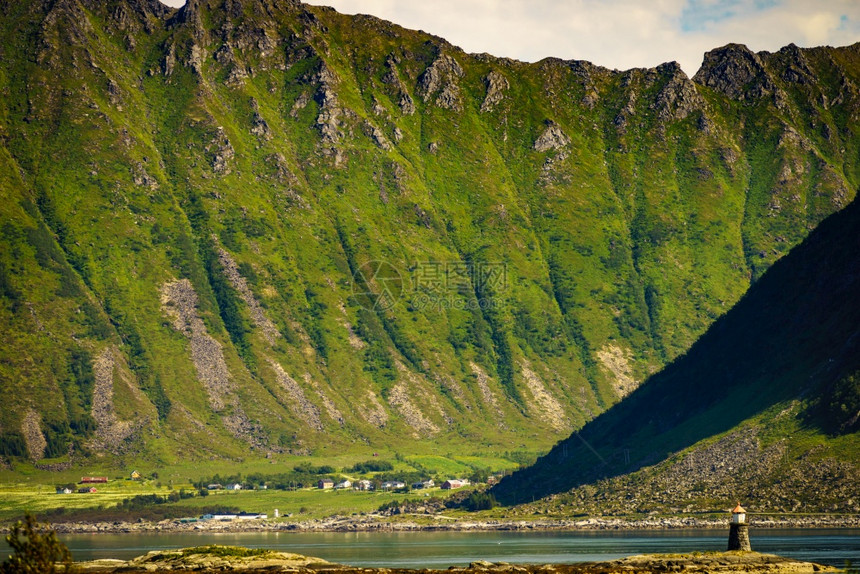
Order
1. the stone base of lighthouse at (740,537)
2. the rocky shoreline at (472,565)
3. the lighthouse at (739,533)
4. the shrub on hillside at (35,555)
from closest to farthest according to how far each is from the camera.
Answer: the shrub on hillside at (35,555) → the rocky shoreline at (472,565) → the lighthouse at (739,533) → the stone base of lighthouse at (740,537)

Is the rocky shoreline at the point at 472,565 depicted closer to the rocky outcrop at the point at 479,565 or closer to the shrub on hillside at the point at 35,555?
the rocky outcrop at the point at 479,565

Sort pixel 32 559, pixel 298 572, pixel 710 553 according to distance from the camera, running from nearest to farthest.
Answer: pixel 32 559, pixel 298 572, pixel 710 553

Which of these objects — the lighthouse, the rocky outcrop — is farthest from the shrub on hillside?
the lighthouse

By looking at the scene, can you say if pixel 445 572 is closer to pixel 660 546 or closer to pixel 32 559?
pixel 32 559

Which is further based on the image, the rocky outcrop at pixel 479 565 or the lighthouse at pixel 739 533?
the lighthouse at pixel 739 533

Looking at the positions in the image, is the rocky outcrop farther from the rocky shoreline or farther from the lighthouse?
the lighthouse

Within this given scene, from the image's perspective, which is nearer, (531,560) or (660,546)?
(531,560)

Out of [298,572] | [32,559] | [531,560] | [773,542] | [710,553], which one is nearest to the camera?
[32,559]

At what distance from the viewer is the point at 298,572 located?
137m

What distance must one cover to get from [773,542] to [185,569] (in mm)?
86419

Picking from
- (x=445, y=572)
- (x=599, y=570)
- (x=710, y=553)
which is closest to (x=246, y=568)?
(x=445, y=572)

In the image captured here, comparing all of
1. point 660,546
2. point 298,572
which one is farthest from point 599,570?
point 660,546

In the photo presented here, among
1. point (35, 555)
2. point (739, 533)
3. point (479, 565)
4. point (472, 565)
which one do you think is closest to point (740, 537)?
point (739, 533)

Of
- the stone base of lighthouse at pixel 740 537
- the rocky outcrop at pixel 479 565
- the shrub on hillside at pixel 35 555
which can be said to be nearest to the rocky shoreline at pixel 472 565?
the rocky outcrop at pixel 479 565
